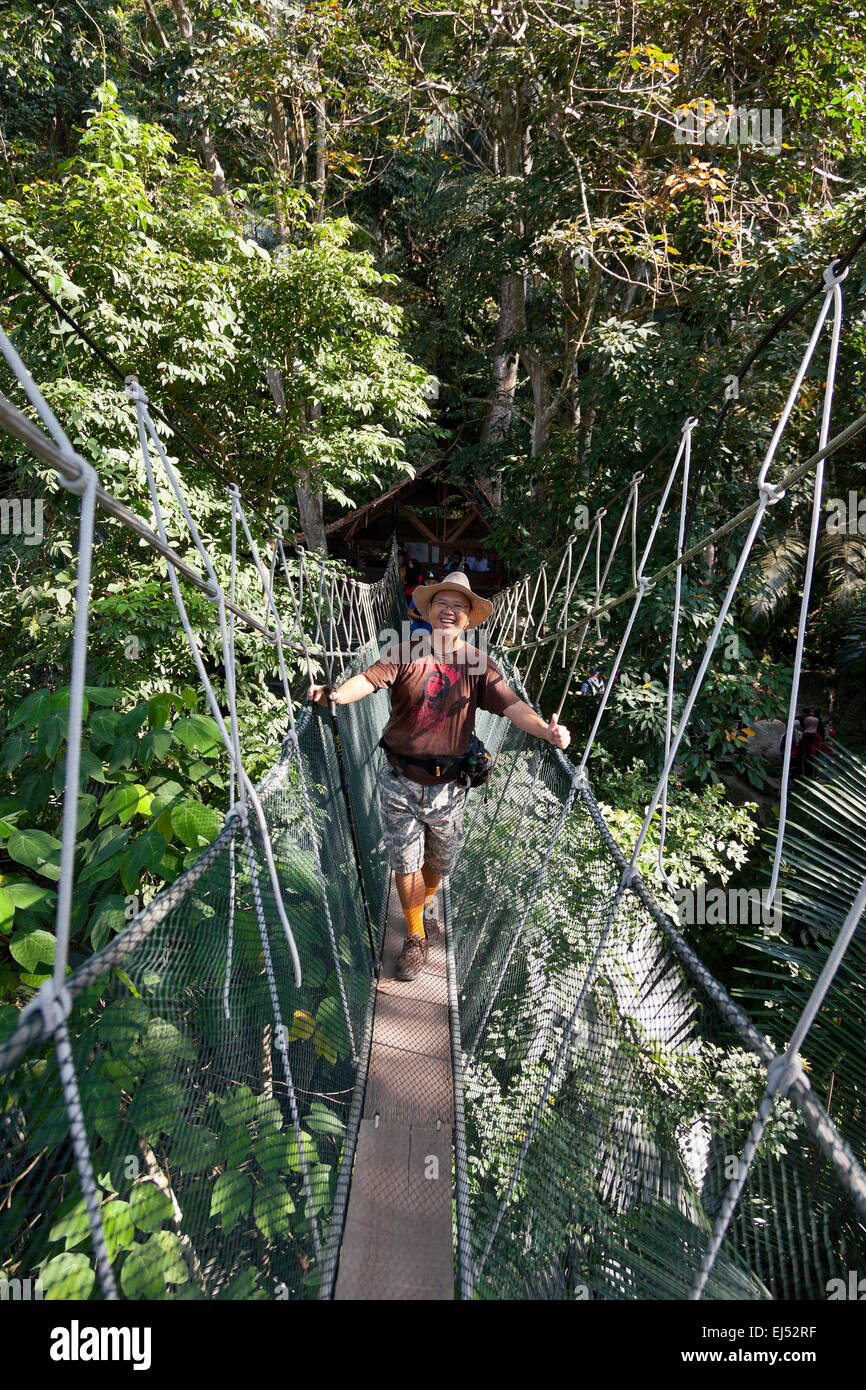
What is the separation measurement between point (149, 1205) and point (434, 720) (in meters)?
1.02

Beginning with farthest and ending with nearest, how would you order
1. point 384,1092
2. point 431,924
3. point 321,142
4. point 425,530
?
1. point 425,530
2. point 321,142
3. point 431,924
4. point 384,1092

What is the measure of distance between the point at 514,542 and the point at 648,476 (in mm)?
1833

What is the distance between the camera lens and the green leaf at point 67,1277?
99 centimetres

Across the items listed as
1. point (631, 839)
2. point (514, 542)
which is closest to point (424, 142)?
point (514, 542)

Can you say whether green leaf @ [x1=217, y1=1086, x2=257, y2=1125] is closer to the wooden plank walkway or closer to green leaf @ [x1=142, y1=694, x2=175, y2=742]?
the wooden plank walkway

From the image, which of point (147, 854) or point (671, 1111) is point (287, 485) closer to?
point (147, 854)

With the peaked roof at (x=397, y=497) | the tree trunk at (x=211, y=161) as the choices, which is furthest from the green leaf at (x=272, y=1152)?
the peaked roof at (x=397, y=497)

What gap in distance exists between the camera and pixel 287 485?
4875mm

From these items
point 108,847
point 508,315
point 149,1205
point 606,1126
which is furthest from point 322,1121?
point 508,315

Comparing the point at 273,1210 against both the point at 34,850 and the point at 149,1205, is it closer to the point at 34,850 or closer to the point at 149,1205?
the point at 149,1205

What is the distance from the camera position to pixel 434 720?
1.72 m

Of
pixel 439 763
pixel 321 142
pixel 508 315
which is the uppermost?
pixel 321 142

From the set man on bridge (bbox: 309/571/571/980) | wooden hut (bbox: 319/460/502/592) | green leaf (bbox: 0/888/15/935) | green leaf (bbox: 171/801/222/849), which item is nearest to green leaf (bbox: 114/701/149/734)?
green leaf (bbox: 171/801/222/849)

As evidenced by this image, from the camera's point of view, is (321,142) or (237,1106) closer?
(237,1106)
